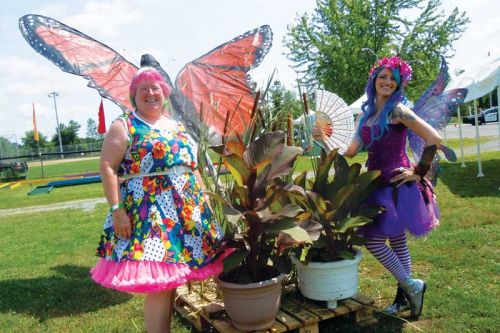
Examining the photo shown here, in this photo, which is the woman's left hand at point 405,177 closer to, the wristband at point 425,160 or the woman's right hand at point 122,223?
the wristband at point 425,160

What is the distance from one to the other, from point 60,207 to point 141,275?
7810 mm

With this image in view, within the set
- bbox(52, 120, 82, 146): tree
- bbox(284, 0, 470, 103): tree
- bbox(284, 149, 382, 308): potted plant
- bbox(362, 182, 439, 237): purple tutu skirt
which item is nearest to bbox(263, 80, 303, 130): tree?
bbox(284, 149, 382, 308): potted plant

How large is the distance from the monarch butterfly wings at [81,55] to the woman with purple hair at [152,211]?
940 mm

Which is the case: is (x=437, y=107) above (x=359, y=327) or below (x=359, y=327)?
above

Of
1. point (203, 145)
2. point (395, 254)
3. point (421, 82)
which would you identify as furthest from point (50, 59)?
point (421, 82)

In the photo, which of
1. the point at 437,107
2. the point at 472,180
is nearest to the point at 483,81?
the point at 472,180

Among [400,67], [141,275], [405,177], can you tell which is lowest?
[141,275]

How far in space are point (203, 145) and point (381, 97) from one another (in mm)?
1154

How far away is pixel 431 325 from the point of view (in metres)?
2.59

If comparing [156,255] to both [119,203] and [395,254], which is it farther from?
[395,254]

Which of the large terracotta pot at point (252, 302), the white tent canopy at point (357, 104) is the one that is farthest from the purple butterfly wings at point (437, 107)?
the white tent canopy at point (357, 104)

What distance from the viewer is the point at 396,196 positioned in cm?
255

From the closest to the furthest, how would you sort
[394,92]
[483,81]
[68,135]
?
[394,92] < [483,81] < [68,135]

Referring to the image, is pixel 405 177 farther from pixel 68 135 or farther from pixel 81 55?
pixel 68 135
